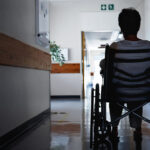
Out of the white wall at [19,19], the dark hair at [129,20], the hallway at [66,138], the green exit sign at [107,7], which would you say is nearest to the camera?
the dark hair at [129,20]

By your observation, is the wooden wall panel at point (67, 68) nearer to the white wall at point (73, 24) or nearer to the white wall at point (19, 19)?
the white wall at point (73, 24)

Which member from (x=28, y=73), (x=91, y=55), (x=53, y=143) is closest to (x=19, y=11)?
(x=28, y=73)

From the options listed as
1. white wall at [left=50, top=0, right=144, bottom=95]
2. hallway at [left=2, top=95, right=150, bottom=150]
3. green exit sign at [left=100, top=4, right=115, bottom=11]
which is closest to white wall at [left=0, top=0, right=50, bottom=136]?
hallway at [left=2, top=95, right=150, bottom=150]

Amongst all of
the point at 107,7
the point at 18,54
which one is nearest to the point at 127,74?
the point at 18,54

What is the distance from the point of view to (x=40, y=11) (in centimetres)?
436

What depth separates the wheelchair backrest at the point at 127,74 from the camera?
1.70 m

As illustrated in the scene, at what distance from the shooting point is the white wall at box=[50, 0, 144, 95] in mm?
7941

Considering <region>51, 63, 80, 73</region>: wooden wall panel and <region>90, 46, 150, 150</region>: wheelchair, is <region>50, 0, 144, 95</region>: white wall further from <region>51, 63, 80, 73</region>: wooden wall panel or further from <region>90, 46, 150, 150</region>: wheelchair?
<region>90, 46, 150, 150</region>: wheelchair

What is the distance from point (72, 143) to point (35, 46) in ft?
6.59

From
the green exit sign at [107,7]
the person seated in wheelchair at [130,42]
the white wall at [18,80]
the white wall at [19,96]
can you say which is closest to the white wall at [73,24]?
the green exit sign at [107,7]

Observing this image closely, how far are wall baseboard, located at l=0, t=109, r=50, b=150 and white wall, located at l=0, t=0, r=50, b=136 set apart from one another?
0.05 metres

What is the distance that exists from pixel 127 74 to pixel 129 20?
414mm

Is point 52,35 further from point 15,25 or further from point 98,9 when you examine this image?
point 15,25

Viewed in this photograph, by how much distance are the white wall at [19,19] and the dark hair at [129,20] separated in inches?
54.2
